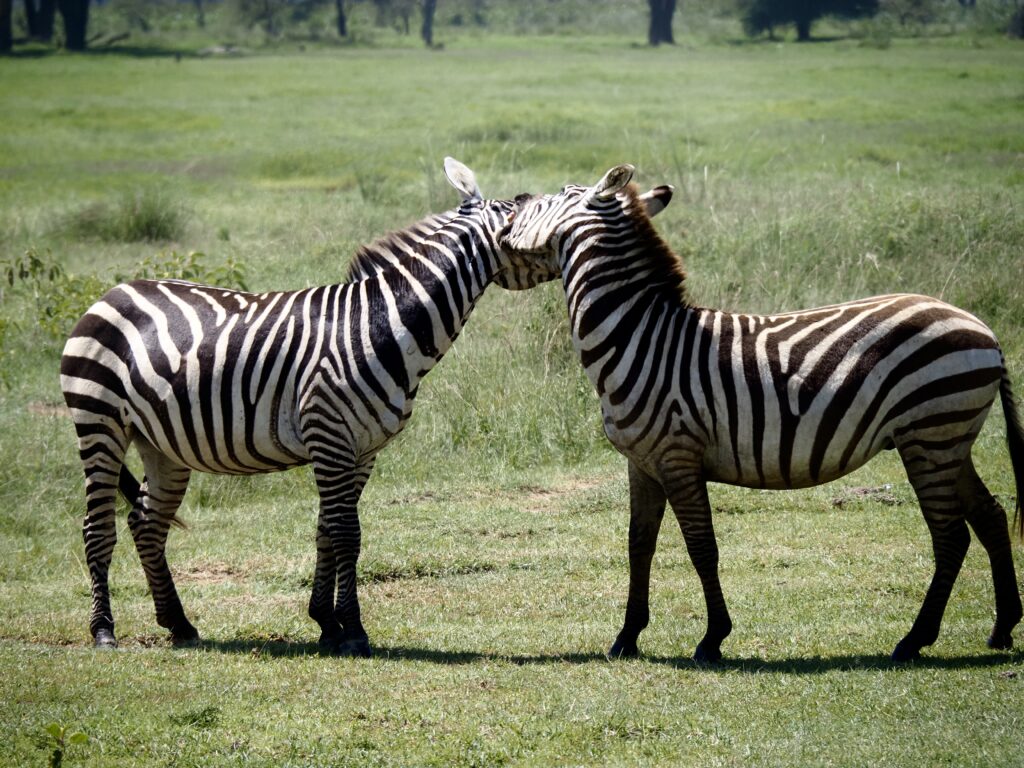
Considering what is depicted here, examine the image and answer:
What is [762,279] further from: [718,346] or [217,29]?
[217,29]

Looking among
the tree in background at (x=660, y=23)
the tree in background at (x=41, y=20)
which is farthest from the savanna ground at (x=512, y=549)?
the tree in background at (x=660, y=23)

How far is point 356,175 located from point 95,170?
6999 mm

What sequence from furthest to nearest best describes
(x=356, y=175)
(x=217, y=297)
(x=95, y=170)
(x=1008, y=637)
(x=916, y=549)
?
1. (x=95, y=170)
2. (x=356, y=175)
3. (x=916, y=549)
4. (x=217, y=297)
5. (x=1008, y=637)

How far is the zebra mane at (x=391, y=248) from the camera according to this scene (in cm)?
746

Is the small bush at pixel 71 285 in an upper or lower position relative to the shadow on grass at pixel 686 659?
upper

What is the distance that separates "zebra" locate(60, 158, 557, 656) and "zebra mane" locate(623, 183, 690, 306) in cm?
69

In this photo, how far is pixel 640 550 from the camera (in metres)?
6.74

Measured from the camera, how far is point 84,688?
610 cm

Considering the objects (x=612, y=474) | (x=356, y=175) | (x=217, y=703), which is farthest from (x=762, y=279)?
(x=356, y=175)

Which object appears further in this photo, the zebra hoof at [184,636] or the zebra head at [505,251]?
the zebra hoof at [184,636]

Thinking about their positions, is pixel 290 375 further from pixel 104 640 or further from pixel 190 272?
pixel 190 272

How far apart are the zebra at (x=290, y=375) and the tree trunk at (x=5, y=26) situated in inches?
2126

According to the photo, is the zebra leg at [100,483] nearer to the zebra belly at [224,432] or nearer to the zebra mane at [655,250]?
the zebra belly at [224,432]

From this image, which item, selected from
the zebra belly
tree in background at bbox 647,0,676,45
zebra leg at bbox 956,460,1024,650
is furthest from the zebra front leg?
tree in background at bbox 647,0,676,45
